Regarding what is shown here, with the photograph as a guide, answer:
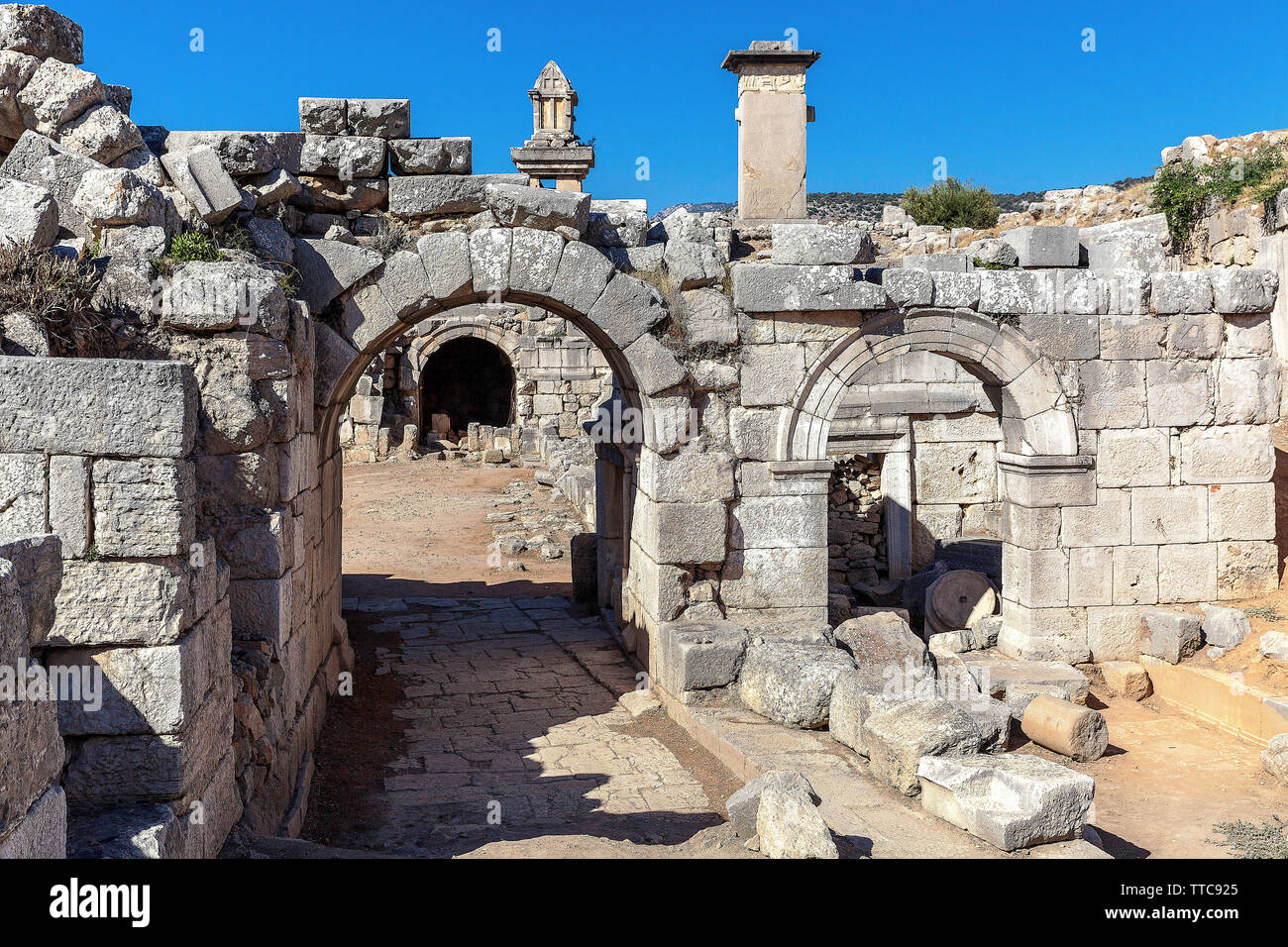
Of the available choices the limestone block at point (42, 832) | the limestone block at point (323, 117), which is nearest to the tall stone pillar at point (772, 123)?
the limestone block at point (323, 117)

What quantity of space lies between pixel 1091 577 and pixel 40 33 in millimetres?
8148

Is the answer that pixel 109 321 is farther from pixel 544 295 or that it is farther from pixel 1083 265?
pixel 1083 265

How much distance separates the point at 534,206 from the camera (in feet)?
23.3

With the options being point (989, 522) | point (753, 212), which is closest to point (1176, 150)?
point (989, 522)

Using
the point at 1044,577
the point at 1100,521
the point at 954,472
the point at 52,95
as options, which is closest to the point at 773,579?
the point at 1044,577

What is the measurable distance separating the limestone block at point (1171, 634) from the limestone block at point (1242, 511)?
2.61 ft

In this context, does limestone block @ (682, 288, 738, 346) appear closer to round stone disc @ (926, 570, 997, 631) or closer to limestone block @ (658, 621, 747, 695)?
limestone block @ (658, 621, 747, 695)

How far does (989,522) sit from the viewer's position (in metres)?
13.9

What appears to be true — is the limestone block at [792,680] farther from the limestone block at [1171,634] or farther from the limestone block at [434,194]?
the limestone block at [434,194]

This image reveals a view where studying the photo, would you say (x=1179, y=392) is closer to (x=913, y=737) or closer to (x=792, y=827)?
(x=913, y=737)

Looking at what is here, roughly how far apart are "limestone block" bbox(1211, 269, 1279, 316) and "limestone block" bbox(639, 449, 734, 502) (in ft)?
13.9

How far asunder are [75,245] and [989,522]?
11.7 m

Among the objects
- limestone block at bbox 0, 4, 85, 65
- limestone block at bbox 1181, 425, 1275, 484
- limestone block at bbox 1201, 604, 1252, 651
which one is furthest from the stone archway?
limestone block at bbox 1201, 604, 1252, 651
